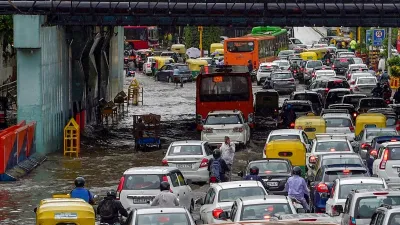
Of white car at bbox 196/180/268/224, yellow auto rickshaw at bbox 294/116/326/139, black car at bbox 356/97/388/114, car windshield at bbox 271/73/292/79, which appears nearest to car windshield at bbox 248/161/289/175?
white car at bbox 196/180/268/224

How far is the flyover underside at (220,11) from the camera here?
44219mm

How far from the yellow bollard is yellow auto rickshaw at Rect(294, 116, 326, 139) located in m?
7.25

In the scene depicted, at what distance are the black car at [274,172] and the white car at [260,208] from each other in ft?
22.4

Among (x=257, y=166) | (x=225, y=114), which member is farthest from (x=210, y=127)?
(x=257, y=166)

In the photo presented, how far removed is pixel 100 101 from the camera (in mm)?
56969

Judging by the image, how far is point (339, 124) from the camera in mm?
42281

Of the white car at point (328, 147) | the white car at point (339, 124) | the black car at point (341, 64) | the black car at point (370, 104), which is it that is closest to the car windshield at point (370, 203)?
the white car at point (328, 147)

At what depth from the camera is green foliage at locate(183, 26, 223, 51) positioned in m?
114

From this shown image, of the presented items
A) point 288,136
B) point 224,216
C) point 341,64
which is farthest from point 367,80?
point 224,216

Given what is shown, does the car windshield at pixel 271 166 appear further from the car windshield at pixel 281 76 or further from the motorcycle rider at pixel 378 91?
the car windshield at pixel 281 76

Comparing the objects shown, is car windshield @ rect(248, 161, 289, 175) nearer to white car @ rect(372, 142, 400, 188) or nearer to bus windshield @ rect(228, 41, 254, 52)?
white car @ rect(372, 142, 400, 188)

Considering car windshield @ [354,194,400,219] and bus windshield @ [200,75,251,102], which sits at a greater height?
bus windshield @ [200,75,251,102]

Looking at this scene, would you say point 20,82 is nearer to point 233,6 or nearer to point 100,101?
point 233,6

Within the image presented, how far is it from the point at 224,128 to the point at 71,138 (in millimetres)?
5087
